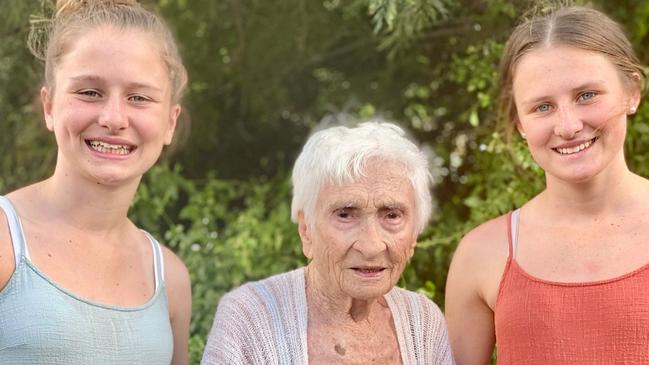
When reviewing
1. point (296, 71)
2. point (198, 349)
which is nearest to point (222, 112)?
point (296, 71)

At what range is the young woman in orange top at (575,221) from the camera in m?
2.63

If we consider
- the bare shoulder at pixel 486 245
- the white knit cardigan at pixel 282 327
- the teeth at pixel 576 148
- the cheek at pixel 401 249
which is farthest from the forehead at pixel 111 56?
the teeth at pixel 576 148

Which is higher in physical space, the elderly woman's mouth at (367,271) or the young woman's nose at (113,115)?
the young woman's nose at (113,115)

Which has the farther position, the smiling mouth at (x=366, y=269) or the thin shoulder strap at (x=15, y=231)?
the smiling mouth at (x=366, y=269)

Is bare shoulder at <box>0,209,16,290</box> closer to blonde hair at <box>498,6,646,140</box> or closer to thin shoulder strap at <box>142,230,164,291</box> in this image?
thin shoulder strap at <box>142,230,164,291</box>

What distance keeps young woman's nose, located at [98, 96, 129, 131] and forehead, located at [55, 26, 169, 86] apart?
2.7 inches

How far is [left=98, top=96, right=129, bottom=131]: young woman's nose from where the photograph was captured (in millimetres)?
2578

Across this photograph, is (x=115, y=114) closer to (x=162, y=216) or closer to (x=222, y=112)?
(x=162, y=216)

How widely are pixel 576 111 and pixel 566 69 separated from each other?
12cm

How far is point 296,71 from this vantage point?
517 centimetres

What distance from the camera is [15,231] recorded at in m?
2.51

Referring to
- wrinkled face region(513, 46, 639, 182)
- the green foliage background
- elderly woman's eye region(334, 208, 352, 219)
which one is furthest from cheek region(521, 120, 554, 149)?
the green foliage background

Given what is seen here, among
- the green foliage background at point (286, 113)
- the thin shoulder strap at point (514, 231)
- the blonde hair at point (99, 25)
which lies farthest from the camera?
the green foliage background at point (286, 113)

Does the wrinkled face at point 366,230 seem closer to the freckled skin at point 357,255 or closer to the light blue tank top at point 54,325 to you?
the freckled skin at point 357,255
